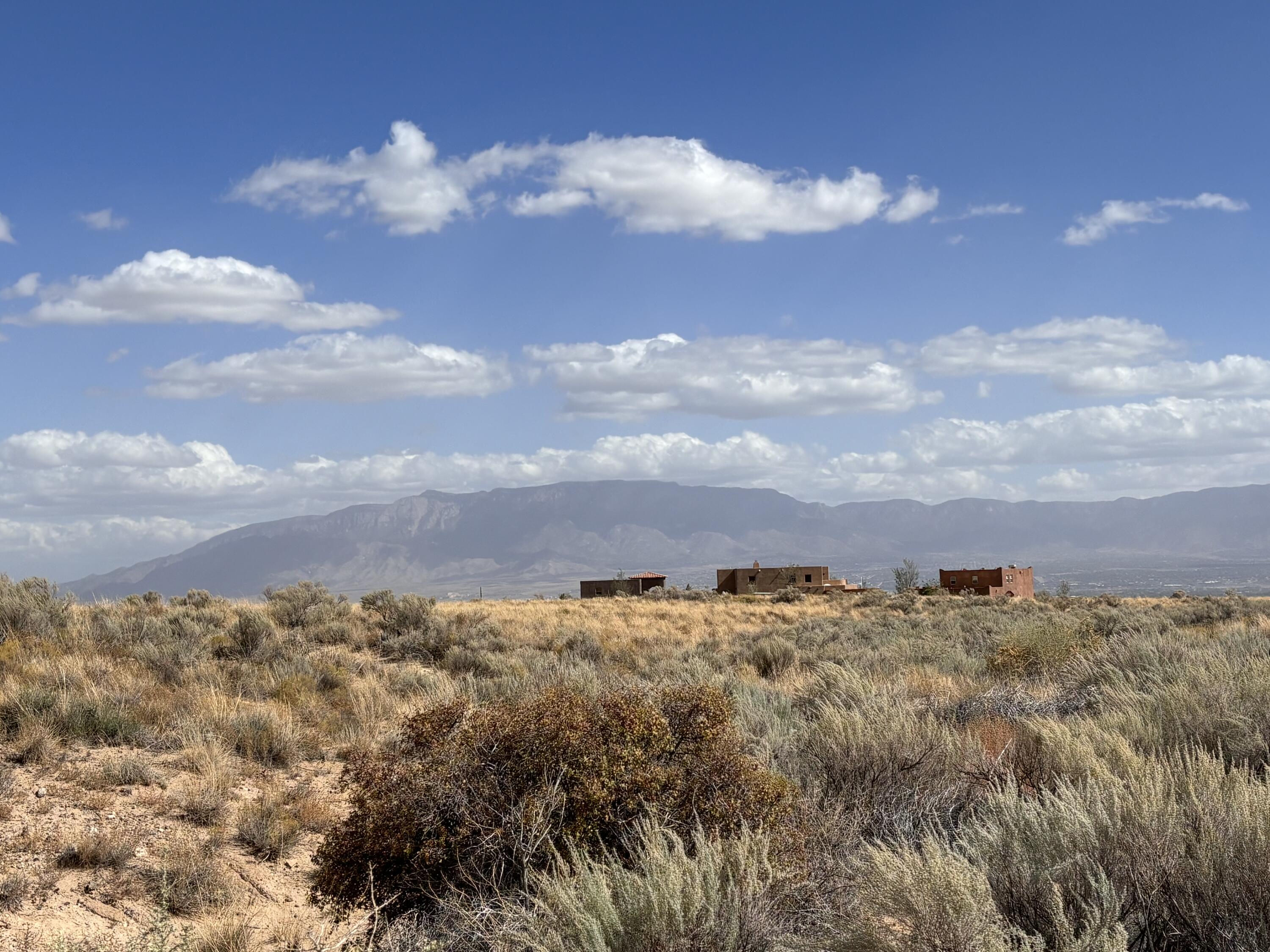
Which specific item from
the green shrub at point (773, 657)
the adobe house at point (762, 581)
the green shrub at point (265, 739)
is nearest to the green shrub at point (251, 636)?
the green shrub at point (265, 739)

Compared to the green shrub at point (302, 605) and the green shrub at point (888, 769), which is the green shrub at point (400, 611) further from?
the green shrub at point (888, 769)

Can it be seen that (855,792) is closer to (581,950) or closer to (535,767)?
(535,767)

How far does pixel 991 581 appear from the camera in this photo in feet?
171

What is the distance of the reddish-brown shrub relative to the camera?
5.13 meters

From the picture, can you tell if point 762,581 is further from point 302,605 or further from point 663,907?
point 663,907

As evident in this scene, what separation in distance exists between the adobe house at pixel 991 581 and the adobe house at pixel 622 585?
54.9 ft

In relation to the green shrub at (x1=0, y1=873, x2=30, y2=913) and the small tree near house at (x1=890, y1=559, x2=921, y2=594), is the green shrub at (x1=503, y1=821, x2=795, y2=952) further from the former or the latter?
the small tree near house at (x1=890, y1=559, x2=921, y2=594)

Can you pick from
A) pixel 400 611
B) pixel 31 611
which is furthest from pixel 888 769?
pixel 400 611

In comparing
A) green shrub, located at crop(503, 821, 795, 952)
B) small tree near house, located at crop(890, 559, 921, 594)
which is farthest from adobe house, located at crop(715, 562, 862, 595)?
green shrub, located at crop(503, 821, 795, 952)

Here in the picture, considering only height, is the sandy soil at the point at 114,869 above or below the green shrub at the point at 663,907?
below

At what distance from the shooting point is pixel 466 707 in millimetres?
6215

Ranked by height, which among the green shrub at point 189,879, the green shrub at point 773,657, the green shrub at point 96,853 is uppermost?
the green shrub at point 96,853

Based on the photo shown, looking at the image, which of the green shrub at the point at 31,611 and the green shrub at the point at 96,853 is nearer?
the green shrub at the point at 96,853

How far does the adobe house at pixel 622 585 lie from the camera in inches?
2240
